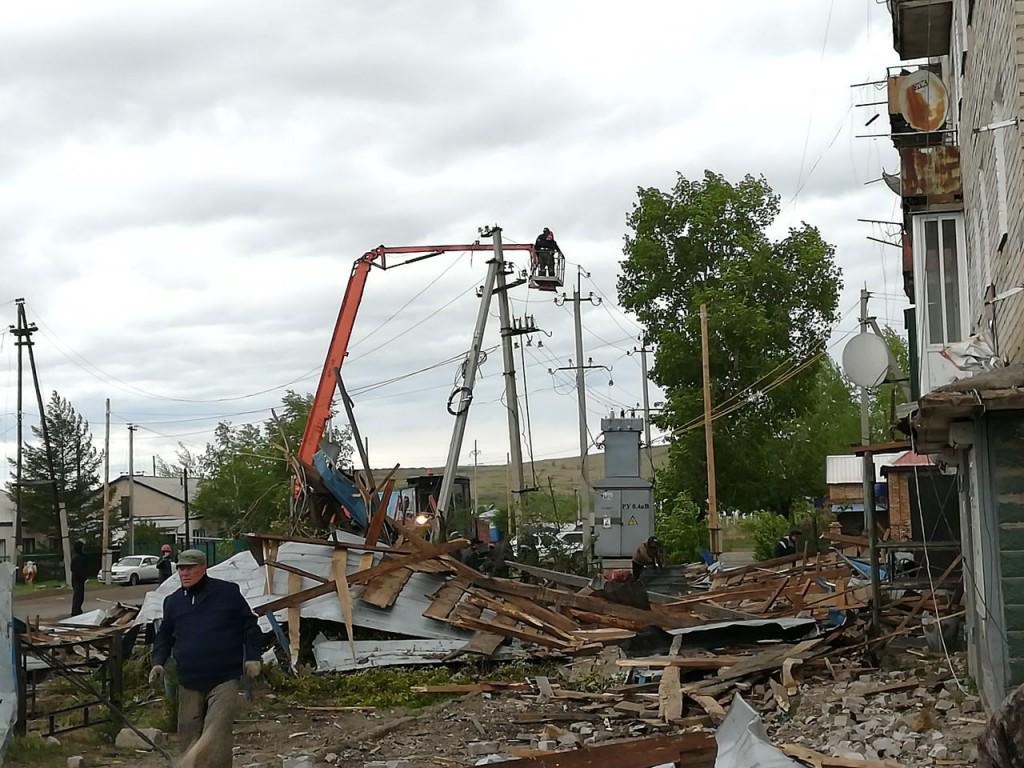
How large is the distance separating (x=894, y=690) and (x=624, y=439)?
28169mm

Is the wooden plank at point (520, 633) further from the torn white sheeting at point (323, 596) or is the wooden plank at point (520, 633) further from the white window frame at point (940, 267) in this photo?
the white window frame at point (940, 267)

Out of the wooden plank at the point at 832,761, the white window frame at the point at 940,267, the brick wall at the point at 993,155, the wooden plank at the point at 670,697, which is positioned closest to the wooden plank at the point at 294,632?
the wooden plank at the point at 670,697

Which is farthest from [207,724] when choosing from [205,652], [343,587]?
[343,587]

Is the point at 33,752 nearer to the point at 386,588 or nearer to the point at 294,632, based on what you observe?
the point at 294,632

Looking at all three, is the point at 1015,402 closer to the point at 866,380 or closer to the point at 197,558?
the point at 866,380

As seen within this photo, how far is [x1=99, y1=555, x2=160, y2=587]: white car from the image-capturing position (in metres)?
48.4

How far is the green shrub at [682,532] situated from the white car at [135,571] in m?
20.2

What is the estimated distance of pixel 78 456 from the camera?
6775 centimetres

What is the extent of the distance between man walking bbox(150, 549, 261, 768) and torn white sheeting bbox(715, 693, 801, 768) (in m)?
3.32

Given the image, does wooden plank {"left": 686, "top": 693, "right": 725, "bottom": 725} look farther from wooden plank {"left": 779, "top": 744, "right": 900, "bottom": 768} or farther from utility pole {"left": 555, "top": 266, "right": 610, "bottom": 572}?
utility pole {"left": 555, "top": 266, "right": 610, "bottom": 572}

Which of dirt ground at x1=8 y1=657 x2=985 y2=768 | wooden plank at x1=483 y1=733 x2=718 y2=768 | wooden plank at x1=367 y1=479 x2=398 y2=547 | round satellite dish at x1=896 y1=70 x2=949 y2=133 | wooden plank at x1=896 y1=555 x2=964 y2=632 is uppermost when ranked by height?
round satellite dish at x1=896 y1=70 x2=949 y2=133

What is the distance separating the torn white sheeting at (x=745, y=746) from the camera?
21.3ft

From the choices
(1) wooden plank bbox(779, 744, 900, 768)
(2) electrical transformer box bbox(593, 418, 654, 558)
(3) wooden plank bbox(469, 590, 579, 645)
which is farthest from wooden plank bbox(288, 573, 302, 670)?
(2) electrical transformer box bbox(593, 418, 654, 558)

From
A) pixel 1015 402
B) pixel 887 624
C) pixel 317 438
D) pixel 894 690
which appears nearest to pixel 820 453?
pixel 317 438
